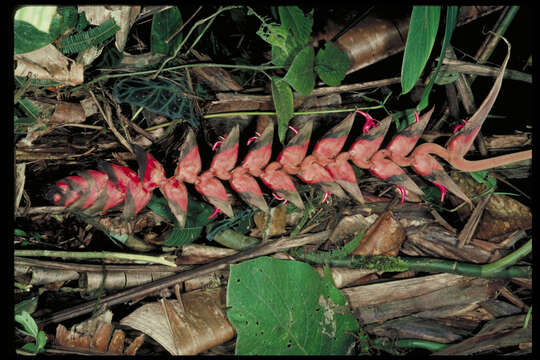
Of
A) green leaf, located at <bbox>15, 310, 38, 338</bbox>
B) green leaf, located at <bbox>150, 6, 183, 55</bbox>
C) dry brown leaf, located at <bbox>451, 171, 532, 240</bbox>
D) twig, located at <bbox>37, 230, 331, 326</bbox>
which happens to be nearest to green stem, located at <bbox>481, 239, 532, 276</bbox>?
dry brown leaf, located at <bbox>451, 171, 532, 240</bbox>

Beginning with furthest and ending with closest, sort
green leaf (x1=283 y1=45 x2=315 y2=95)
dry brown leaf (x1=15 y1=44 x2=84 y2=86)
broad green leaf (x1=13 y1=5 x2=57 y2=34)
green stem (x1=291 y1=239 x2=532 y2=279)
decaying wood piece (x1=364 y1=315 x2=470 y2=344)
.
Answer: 1. decaying wood piece (x1=364 y1=315 x2=470 y2=344)
2. green stem (x1=291 y1=239 x2=532 y2=279)
3. green leaf (x1=283 y1=45 x2=315 y2=95)
4. dry brown leaf (x1=15 y1=44 x2=84 y2=86)
5. broad green leaf (x1=13 y1=5 x2=57 y2=34)

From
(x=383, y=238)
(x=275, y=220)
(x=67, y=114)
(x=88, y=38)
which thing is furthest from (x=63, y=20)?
(x=383, y=238)

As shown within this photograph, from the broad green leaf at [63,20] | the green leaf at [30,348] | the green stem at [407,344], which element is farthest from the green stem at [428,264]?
the broad green leaf at [63,20]

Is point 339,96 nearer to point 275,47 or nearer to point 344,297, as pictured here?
point 275,47

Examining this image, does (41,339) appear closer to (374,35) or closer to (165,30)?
(165,30)

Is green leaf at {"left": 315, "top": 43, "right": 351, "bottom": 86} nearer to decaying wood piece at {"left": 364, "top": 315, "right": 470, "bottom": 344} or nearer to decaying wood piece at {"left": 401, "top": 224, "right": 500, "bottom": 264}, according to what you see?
decaying wood piece at {"left": 401, "top": 224, "right": 500, "bottom": 264}

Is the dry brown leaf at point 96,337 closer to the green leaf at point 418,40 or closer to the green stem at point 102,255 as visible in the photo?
the green stem at point 102,255

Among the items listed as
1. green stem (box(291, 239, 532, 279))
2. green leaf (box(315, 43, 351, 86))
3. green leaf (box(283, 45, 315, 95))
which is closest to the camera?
green leaf (box(283, 45, 315, 95))
